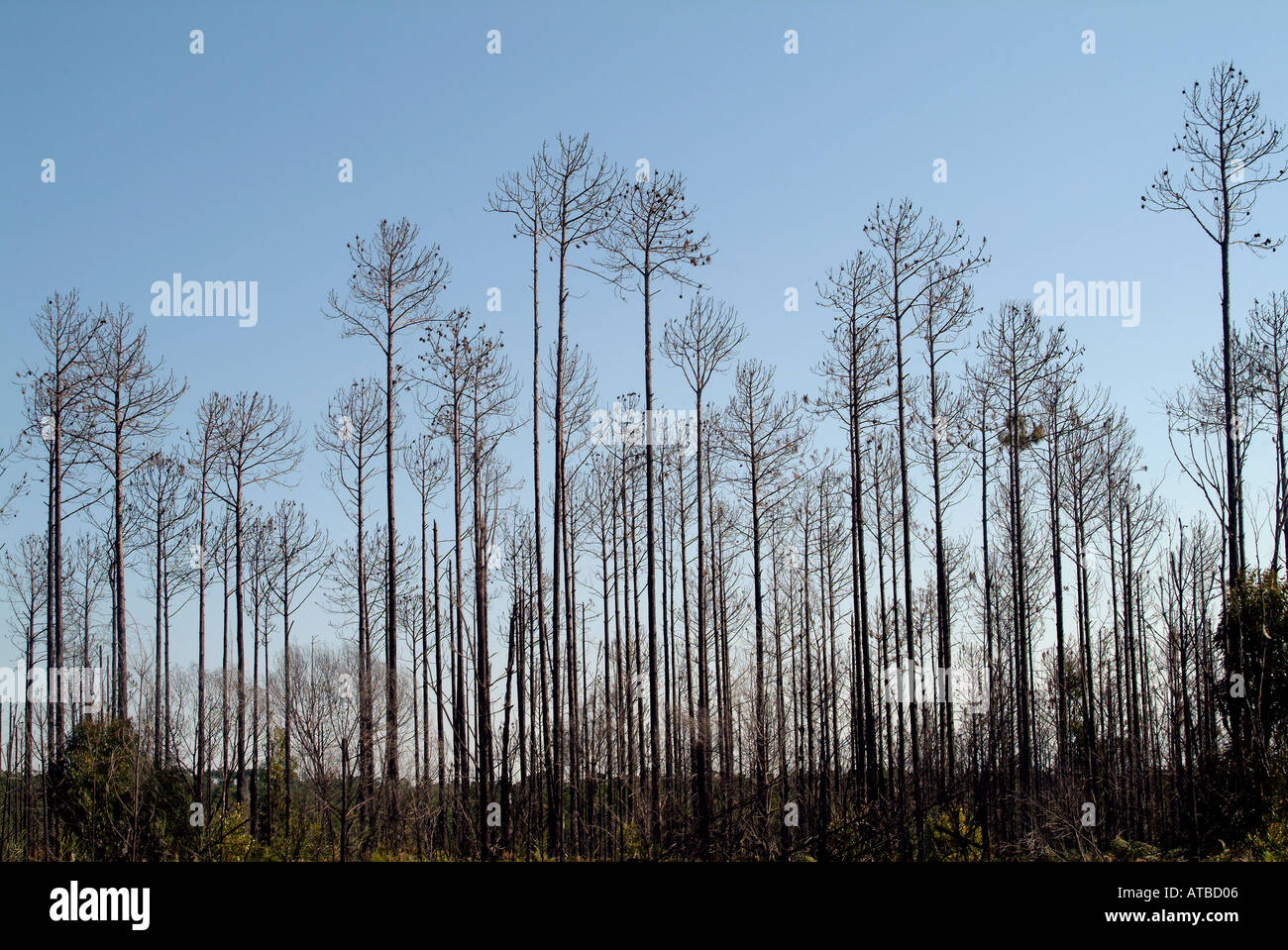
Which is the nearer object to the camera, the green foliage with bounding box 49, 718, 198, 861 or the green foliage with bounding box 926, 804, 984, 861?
the green foliage with bounding box 926, 804, 984, 861

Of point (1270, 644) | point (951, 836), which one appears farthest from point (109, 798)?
point (1270, 644)

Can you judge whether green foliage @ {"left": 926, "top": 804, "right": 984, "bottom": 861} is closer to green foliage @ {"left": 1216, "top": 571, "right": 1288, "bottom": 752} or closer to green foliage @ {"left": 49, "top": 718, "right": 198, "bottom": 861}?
green foliage @ {"left": 1216, "top": 571, "right": 1288, "bottom": 752}

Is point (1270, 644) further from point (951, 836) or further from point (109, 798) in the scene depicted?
point (109, 798)

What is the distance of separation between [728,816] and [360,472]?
11780 mm

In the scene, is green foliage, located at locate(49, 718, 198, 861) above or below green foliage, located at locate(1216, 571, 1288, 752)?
below

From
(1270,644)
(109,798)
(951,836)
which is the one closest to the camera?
(951,836)

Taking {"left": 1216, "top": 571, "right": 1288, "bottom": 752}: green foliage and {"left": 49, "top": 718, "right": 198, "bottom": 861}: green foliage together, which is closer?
{"left": 1216, "top": 571, "right": 1288, "bottom": 752}: green foliage

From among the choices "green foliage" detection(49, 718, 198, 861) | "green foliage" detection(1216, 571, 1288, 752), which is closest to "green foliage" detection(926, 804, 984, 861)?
"green foliage" detection(1216, 571, 1288, 752)

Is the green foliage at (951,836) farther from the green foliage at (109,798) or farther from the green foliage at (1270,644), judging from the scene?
the green foliage at (109,798)

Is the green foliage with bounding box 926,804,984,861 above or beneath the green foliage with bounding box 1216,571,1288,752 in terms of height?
beneath

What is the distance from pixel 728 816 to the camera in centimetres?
1530
